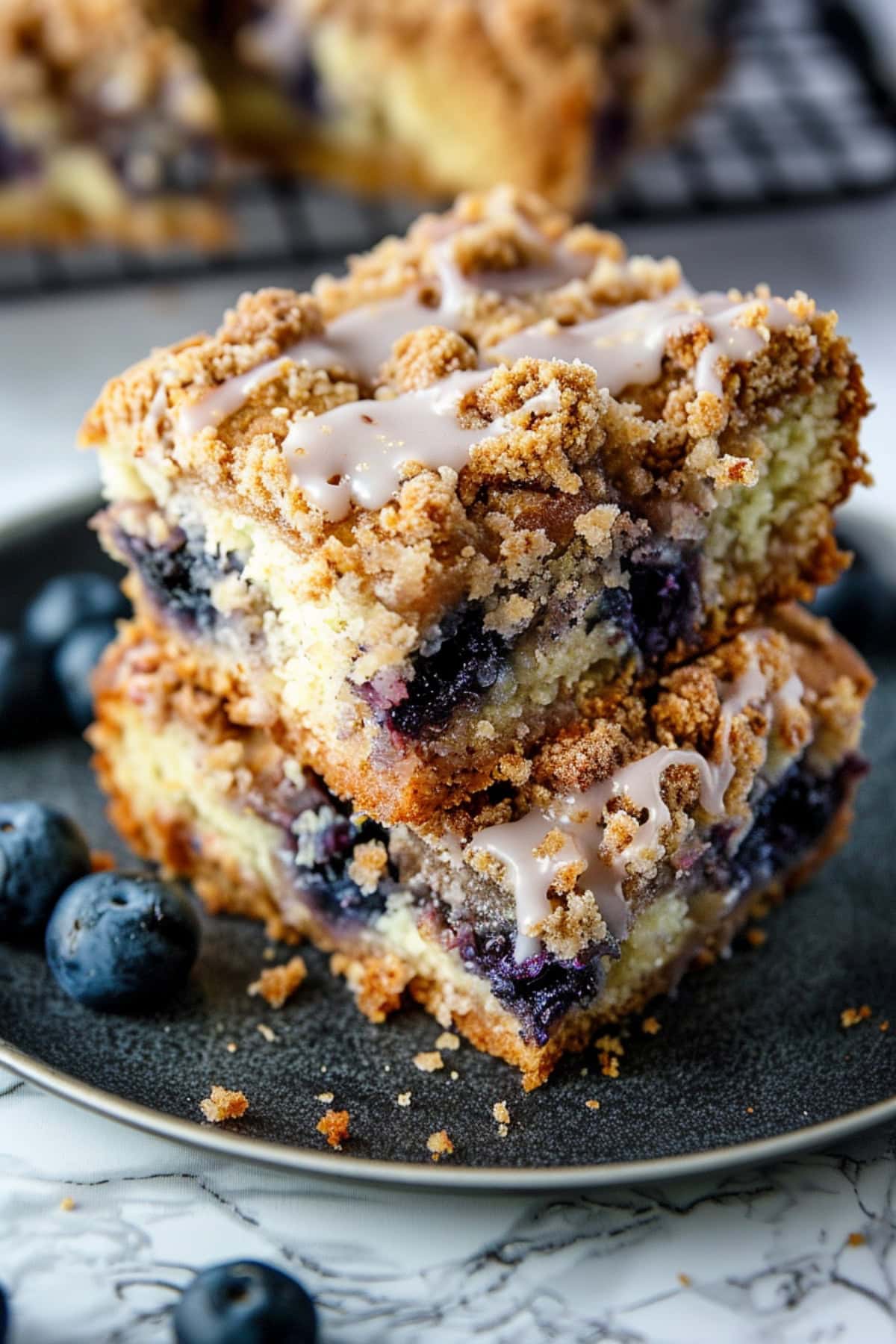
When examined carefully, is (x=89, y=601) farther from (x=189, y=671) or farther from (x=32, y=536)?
(x=189, y=671)

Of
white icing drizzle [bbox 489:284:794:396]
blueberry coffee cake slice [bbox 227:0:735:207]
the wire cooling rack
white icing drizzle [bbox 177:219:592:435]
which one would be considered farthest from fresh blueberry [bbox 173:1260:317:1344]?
blueberry coffee cake slice [bbox 227:0:735:207]

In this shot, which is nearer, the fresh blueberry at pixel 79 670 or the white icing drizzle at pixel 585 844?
the white icing drizzle at pixel 585 844

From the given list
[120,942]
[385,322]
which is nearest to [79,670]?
[120,942]

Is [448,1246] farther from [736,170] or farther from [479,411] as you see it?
[736,170]

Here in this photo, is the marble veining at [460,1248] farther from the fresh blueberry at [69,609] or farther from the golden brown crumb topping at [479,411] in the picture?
the fresh blueberry at [69,609]

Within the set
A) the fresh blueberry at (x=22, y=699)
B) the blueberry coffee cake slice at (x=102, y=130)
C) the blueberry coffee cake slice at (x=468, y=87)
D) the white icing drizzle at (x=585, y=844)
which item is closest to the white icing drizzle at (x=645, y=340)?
the white icing drizzle at (x=585, y=844)

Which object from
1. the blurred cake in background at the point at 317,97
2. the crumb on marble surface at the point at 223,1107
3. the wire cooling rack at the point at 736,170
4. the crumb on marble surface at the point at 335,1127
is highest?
the blurred cake in background at the point at 317,97
